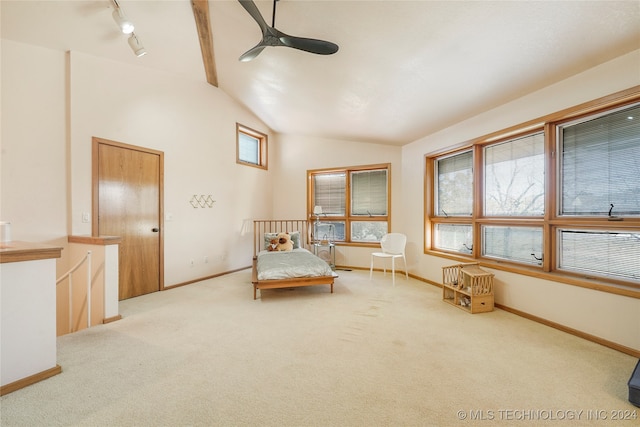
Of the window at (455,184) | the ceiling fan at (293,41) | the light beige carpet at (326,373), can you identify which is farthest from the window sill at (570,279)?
the ceiling fan at (293,41)

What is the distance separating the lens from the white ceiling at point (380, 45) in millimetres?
1983

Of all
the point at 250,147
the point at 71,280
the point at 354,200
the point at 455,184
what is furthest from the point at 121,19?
the point at 455,184

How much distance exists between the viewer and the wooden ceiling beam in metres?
2.89

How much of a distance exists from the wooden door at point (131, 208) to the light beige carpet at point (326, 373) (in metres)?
0.86

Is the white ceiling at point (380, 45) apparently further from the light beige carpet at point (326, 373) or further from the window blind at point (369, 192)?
the light beige carpet at point (326, 373)

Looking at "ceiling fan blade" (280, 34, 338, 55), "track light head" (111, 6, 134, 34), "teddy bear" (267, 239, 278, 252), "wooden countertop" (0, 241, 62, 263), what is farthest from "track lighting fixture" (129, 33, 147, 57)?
"teddy bear" (267, 239, 278, 252)

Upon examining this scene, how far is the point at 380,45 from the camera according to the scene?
2.47 metres

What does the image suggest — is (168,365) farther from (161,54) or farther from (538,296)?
(161,54)

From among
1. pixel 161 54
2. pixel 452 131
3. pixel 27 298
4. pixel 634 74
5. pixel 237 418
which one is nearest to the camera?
pixel 237 418

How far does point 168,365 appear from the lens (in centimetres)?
203

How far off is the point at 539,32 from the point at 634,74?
3.06 ft

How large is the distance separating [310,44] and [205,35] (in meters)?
1.85

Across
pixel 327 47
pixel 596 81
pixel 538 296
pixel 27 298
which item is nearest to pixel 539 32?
pixel 596 81

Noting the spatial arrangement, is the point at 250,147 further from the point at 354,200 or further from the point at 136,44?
the point at 136,44
